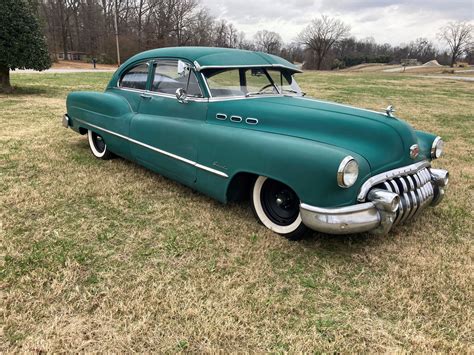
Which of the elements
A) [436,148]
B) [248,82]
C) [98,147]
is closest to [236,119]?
[248,82]

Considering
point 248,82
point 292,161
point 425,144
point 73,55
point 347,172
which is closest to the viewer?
point 347,172

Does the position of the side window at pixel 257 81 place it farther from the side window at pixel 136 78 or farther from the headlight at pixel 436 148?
the headlight at pixel 436 148

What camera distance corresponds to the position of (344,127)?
2.85m

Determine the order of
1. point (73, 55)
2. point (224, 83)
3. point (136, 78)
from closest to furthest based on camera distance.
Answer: point (224, 83)
point (136, 78)
point (73, 55)

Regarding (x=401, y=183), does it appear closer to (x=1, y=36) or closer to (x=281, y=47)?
(x=1, y=36)

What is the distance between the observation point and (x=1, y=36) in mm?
10188

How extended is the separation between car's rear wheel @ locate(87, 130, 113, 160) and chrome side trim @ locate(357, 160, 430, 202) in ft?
12.0

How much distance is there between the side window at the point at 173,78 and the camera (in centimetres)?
358

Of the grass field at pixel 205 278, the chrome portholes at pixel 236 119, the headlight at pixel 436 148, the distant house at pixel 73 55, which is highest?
the distant house at pixel 73 55

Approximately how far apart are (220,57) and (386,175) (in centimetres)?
204

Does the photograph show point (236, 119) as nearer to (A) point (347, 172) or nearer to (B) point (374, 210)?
(A) point (347, 172)

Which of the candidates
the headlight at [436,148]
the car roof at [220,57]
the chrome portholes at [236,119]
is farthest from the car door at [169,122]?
the headlight at [436,148]

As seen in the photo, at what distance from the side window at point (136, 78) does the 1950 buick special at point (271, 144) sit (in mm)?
20

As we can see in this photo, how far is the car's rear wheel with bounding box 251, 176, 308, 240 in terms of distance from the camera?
3.00m
